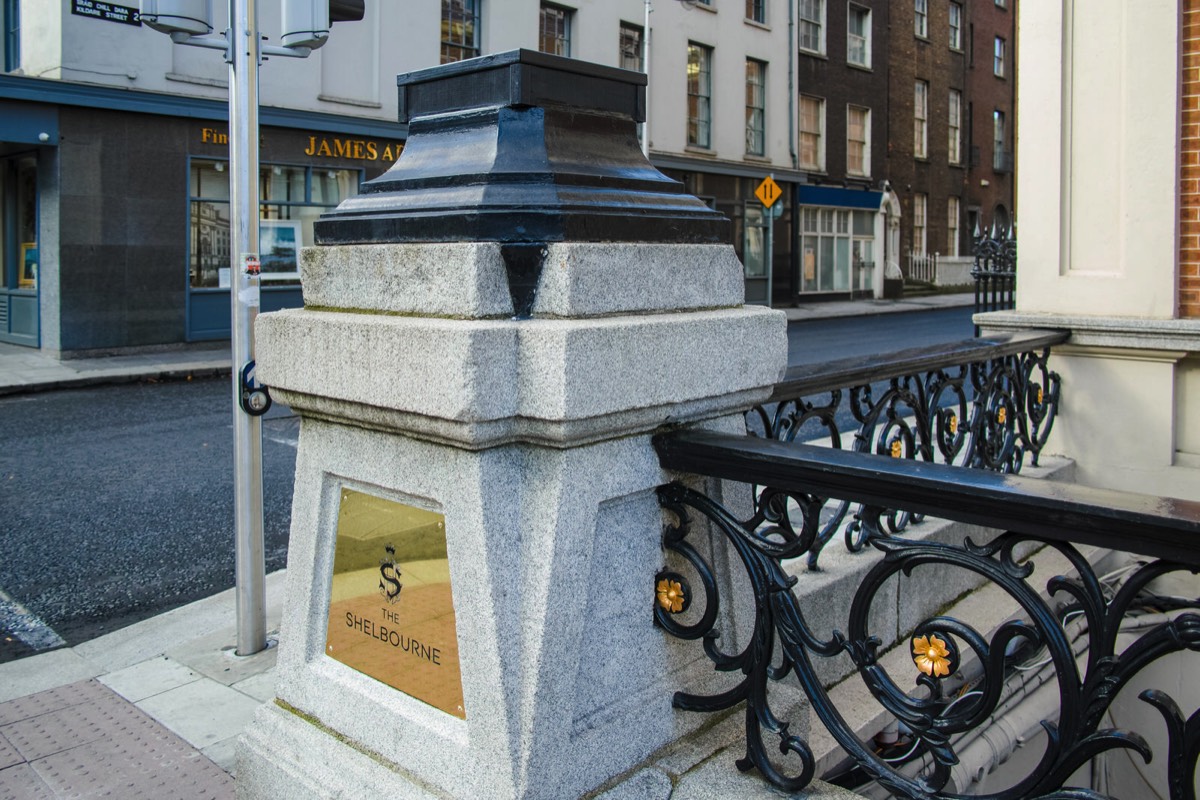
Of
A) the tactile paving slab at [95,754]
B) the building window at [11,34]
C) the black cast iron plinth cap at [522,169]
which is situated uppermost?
the building window at [11,34]

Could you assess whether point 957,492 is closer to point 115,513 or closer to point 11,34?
point 115,513

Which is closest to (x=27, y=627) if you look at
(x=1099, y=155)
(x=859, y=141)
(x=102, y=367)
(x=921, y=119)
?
(x=1099, y=155)

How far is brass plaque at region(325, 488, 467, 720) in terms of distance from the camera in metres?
2.56

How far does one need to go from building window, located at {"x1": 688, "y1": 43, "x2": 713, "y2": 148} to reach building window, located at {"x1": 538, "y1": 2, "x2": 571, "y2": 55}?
445cm

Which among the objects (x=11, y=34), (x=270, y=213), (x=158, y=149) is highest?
(x=11, y=34)

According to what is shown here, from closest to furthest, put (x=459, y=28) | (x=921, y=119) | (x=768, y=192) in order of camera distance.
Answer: (x=459, y=28) < (x=768, y=192) < (x=921, y=119)

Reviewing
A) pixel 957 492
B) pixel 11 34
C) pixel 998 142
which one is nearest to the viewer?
pixel 957 492

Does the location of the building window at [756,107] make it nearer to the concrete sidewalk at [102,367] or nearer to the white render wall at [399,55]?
the white render wall at [399,55]

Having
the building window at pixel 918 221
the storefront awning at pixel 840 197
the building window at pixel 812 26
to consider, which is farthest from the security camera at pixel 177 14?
the building window at pixel 918 221

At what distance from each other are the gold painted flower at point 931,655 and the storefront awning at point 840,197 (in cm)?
2929

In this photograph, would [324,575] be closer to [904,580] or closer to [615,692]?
[615,692]

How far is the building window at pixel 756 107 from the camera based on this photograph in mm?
28781

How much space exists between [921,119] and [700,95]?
12.7 m

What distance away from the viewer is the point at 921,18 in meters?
35.8
